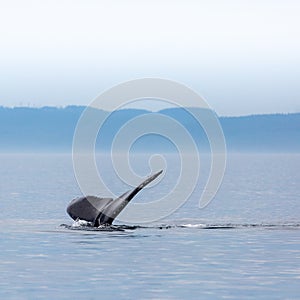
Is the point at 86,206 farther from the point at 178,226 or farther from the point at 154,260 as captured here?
the point at 154,260

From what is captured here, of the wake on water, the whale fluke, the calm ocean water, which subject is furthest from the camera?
the wake on water

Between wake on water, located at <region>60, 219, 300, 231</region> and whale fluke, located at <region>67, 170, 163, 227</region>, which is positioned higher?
whale fluke, located at <region>67, 170, 163, 227</region>

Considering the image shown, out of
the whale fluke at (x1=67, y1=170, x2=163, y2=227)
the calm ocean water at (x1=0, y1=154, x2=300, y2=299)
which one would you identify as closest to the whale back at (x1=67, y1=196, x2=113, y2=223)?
the whale fluke at (x1=67, y1=170, x2=163, y2=227)

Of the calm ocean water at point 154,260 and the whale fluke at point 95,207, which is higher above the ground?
the whale fluke at point 95,207

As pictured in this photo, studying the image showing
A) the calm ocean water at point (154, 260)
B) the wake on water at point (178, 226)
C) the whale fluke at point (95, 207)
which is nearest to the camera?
the calm ocean water at point (154, 260)

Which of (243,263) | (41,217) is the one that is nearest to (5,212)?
(41,217)

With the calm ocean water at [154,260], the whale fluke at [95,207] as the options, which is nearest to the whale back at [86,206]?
the whale fluke at [95,207]

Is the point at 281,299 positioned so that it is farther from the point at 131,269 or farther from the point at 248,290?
the point at 131,269

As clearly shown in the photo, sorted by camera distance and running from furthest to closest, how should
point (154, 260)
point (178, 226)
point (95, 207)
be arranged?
point (178, 226)
point (95, 207)
point (154, 260)

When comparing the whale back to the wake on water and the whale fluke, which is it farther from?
the wake on water

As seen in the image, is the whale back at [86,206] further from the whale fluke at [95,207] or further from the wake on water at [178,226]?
the wake on water at [178,226]

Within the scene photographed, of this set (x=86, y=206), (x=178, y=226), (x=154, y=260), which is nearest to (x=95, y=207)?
(x=86, y=206)

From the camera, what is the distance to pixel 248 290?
2614 centimetres

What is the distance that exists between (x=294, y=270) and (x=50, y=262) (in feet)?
21.5
